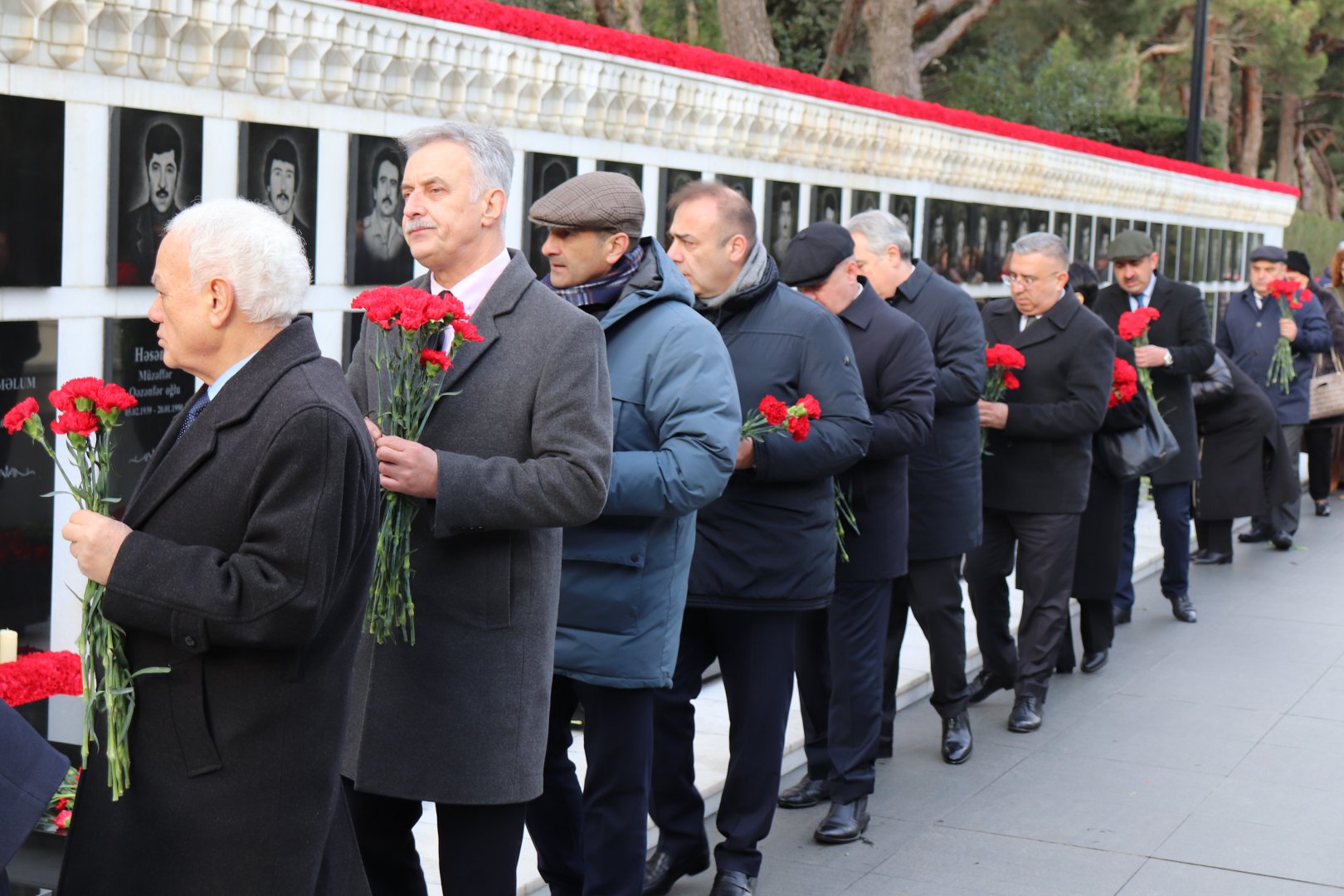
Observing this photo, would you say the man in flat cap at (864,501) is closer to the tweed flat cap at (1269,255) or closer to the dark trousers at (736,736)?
the dark trousers at (736,736)

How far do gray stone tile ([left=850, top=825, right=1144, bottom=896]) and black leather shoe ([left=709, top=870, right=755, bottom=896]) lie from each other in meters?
0.41

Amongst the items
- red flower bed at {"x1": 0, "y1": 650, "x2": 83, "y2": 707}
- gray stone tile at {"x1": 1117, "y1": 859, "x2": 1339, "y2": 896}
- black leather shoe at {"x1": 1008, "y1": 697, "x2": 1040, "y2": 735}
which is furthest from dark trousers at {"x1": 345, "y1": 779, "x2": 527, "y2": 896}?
black leather shoe at {"x1": 1008, "y1": 697, "x2": 1040, "y2": 735}

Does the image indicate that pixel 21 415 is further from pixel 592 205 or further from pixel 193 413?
pixel 592 205

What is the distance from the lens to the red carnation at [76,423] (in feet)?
8.95

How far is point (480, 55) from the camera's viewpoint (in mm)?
6816

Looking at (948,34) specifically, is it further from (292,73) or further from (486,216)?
(486,216)

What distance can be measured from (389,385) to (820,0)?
22514 millimetres

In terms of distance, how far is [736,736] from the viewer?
480 cm

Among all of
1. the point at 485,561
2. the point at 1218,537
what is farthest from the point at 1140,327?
the point at 485,561

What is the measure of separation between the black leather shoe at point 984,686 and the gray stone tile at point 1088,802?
0.71 m

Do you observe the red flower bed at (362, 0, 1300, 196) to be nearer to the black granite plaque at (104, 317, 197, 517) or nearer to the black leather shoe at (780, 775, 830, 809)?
the black granite plaque at (104, 317, 197, 517)

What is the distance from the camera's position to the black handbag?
24.7 ft

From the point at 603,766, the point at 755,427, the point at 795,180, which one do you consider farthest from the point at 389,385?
the point at 795,180

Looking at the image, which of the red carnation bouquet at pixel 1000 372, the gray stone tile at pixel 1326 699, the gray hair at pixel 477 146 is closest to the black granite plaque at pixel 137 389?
the gray hair at pixel 477 146
